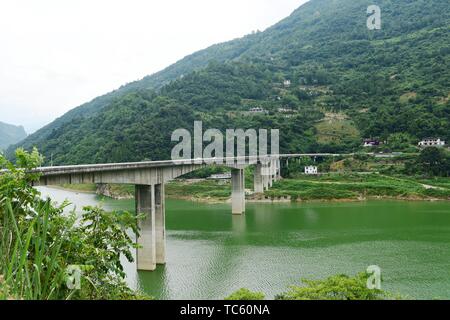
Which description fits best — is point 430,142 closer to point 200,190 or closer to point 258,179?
point 258,179

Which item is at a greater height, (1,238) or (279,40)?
(279,40)

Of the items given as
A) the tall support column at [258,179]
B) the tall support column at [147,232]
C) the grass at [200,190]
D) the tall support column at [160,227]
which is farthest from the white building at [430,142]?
the tall support column at [147,232]

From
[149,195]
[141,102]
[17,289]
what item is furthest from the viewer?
[141,102]

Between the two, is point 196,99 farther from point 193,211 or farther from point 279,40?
point 279,40

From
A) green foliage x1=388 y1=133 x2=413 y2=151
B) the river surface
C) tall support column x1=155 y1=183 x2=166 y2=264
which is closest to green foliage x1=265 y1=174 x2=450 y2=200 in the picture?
the river surface

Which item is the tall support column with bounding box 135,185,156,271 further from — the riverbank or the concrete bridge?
the riverbank

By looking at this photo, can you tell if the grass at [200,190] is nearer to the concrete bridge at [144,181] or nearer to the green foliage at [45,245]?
the concrete bridge at [144,181]
